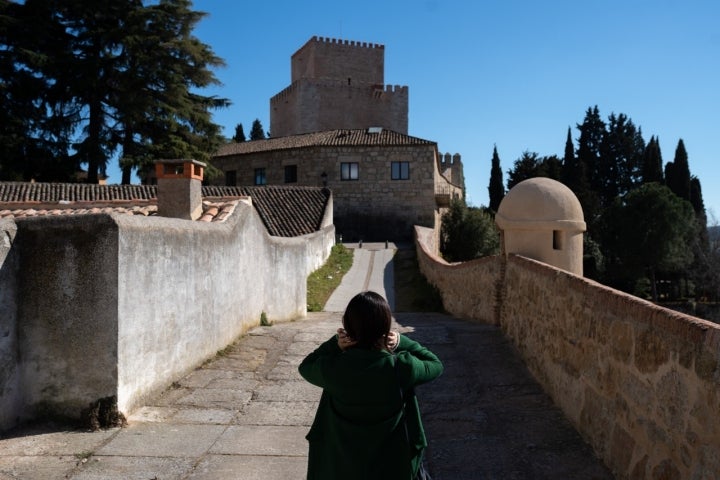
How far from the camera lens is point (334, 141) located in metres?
35.2

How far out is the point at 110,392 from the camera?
4582 mm

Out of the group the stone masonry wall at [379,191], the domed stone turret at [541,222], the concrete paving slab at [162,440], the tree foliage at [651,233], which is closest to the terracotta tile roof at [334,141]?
the stone masonry wall at [379,191]

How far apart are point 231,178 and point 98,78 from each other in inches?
466

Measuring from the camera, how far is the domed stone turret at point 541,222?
8.84 metres

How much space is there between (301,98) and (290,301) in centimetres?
3917

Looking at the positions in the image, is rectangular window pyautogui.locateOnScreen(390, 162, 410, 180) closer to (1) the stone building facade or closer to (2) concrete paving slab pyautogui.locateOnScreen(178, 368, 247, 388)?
(1) the stone building facade

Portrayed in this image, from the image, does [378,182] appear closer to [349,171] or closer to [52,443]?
[349,171]

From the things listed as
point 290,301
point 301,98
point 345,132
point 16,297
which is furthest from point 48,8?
point 16,297

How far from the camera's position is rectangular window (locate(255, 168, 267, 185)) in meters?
37.5

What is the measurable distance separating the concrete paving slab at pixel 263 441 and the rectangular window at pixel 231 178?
116ft

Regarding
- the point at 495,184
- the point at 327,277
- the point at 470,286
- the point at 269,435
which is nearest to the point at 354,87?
the point at 495,184

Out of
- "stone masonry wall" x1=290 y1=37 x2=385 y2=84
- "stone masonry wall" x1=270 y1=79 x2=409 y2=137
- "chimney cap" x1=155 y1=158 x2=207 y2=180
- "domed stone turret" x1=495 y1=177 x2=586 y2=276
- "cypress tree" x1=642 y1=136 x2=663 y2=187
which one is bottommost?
"domed stone turret" x1=495 y1=177 x2=586 y2=276

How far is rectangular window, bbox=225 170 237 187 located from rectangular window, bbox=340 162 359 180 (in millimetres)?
8279

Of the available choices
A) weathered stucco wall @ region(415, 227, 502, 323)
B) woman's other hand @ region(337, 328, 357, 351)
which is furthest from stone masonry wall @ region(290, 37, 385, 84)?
woman's other hand @ region(337, 328, 357, 351)
